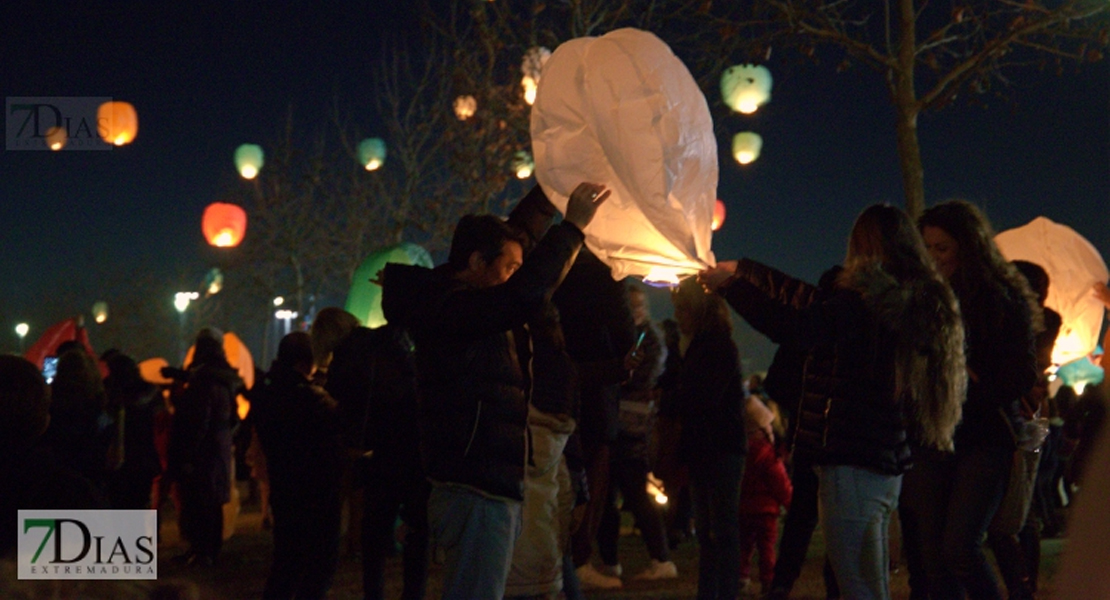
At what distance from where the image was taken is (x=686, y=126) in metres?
3.93

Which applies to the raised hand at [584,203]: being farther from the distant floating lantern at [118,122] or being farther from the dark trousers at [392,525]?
the distant floating lantern at [118,122]

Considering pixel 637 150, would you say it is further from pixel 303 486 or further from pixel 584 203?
pixel 303 486

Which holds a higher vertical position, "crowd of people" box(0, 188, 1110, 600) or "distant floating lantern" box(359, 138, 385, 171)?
"distant floating lantern" box(359, 138, 385, 171)

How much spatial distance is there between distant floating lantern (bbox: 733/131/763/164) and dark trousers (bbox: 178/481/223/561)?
9.11m

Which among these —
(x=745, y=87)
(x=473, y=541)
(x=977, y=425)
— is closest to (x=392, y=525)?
(x=473, y=541)

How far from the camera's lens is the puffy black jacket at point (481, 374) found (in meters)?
3.47

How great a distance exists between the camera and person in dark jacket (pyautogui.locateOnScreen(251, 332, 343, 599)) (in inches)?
225

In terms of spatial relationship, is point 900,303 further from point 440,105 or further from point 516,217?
point 440,105

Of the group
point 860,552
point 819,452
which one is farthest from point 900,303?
point 860,552

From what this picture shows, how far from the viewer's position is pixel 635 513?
7914mm

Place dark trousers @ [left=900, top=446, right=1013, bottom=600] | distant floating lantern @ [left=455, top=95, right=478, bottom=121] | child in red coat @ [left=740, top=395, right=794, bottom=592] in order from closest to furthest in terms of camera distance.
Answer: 1. dark trousers @ [left=900, top=446, right=1013, bottom=600]
2. child in red coat @ [left=740, top=395, right=794, bottom=592]
3. distant floating lantern @ [left=455, top=95, right=478, bottom=121]

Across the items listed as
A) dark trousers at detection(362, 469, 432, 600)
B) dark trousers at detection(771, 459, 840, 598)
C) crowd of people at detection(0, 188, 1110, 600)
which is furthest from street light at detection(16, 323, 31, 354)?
dark trousers at detection(771, 459, 840, 598)

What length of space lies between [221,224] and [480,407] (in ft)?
49.5

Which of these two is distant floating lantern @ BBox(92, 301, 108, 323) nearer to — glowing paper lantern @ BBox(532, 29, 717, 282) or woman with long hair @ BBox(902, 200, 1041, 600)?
glowing paper lantern @ BBox(532, 29, 717, 282)
